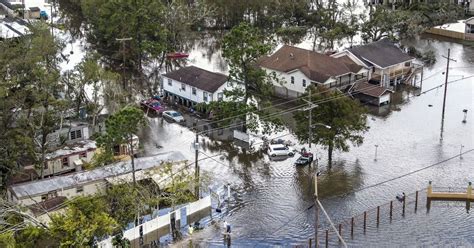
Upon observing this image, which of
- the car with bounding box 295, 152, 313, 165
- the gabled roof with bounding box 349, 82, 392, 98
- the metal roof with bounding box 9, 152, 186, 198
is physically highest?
the gabled roof with bounding box 349, 82, 392, 98

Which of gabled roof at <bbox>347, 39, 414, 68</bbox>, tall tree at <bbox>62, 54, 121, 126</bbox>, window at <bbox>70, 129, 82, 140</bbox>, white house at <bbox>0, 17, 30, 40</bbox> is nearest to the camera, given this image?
window at <bbox>70, 129, 82, 140</bbox>

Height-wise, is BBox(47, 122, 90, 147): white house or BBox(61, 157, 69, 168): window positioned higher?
BBox(47, 122, 90, 147): white house

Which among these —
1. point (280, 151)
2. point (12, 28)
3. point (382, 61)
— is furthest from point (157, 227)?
point (12, 28)

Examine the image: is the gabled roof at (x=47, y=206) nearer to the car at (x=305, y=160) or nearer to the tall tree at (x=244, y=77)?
the tall tree at (x=244, y=77)

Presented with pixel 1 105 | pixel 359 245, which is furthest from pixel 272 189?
pixel 1 105

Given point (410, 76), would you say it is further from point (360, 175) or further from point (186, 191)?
point (186, 191)

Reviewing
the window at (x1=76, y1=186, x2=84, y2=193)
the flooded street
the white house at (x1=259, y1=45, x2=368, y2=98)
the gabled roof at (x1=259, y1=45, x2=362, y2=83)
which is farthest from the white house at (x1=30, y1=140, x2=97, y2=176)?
the gabled roof at (x1=259, y1=45, x2=362, y2=83)

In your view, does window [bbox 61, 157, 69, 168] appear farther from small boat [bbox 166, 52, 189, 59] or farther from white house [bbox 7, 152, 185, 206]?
small boat [bbox 166, 52, 189, 59]
